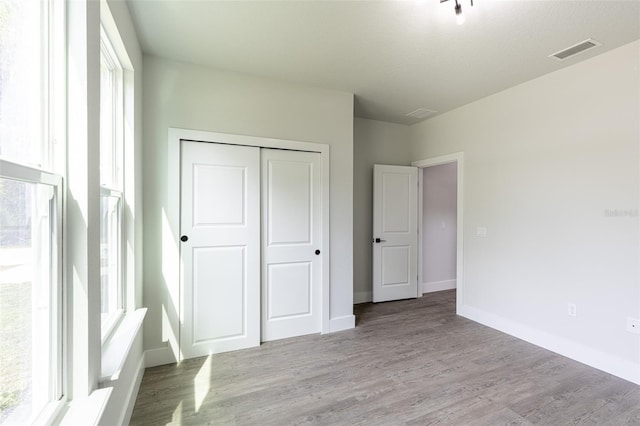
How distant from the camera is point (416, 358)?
2.66 metres

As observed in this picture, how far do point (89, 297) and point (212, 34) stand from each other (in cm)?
206

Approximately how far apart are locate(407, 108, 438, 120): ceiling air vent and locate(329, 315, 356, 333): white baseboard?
2907 millimetres

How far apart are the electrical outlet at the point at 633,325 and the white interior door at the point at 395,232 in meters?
2.42

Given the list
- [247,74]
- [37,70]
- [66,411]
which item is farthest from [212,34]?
[66,411]

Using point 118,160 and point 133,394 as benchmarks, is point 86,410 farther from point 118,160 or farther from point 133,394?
point 118,160

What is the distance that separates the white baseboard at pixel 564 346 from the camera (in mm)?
2355

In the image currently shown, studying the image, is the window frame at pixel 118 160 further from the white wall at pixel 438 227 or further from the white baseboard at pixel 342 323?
the white wall at pixel 438 227

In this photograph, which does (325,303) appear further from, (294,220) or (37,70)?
(37,70)

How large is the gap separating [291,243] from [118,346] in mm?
1760

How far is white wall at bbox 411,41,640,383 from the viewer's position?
2387mm

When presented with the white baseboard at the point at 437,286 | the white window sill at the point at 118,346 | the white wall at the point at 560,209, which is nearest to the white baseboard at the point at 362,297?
the white baseboard at the point at 437,286

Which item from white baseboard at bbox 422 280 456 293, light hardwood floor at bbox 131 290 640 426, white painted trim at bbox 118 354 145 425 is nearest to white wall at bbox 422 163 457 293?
white baseboard at bbox 422 280 456 293

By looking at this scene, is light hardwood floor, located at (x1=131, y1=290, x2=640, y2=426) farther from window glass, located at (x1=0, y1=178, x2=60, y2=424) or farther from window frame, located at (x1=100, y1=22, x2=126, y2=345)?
window glass, located at (x1=0, y1=178, x2=60, y2=424)

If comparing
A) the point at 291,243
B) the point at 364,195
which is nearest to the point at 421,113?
the point at 364,195
